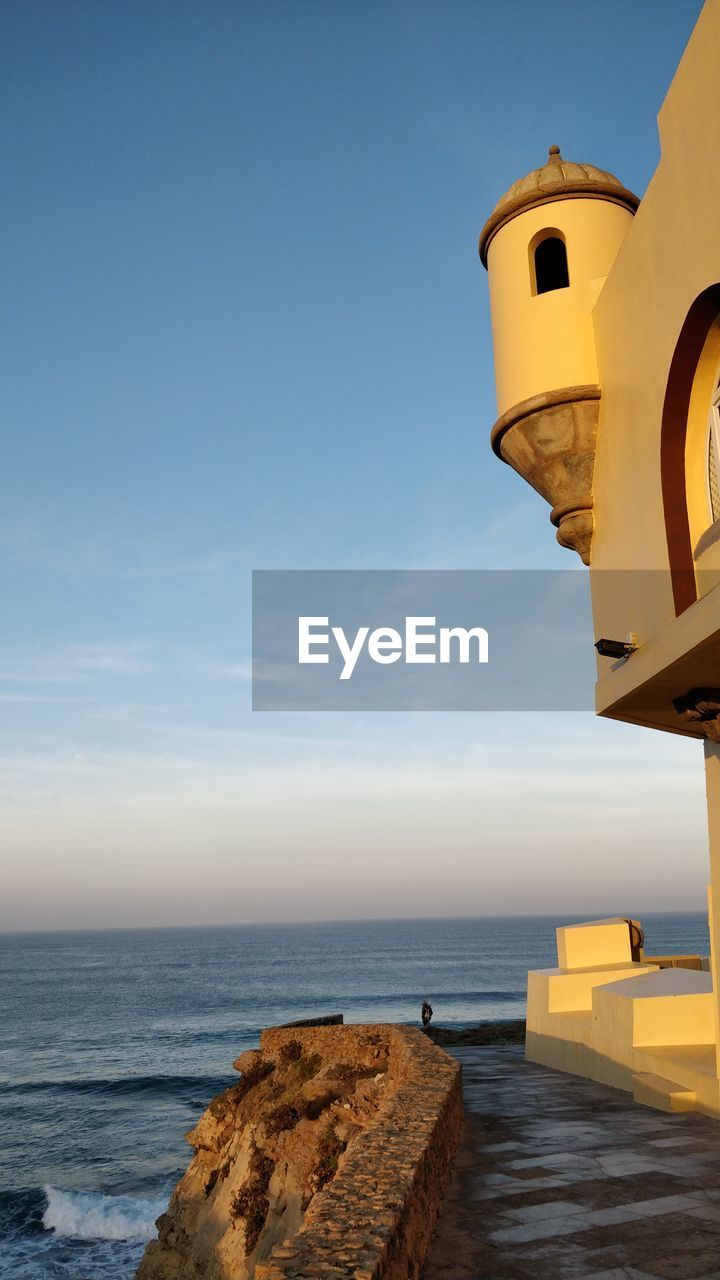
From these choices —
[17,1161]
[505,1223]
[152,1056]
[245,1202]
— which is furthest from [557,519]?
[152,1056]

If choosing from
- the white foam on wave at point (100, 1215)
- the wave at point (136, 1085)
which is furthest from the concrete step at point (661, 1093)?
the wave at point (136, 1085)

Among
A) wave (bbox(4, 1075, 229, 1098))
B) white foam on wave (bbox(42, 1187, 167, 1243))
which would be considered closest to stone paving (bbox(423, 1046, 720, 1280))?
white foam on wave (bbox(42, 1187, 167, 1243))

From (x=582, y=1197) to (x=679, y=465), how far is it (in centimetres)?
700

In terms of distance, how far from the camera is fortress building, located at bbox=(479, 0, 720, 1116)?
881cm

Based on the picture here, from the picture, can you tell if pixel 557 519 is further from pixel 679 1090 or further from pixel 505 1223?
pixel 505 1223

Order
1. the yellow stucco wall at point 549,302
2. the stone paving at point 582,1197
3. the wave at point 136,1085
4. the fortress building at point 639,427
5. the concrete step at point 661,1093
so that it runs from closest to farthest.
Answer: the stone paving at point 582,1197, the fortress building at point 639,427, the concrete step at point 661,1093, the yellow stucco wall at point 549,302, the wave at point 136,1085

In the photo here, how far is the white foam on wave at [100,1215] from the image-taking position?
78.7ft

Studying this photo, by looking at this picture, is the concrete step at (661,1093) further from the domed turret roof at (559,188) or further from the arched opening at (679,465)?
the domed turret roof at (559,188)

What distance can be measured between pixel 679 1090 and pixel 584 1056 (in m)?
4.20

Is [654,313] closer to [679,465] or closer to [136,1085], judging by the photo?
[679,465]

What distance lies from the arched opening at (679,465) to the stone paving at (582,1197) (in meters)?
5.30

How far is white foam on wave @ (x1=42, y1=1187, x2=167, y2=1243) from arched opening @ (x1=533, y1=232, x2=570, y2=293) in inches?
961

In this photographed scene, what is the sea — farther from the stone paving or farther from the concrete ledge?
the concrete ledge

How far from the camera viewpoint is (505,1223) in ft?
22.2
